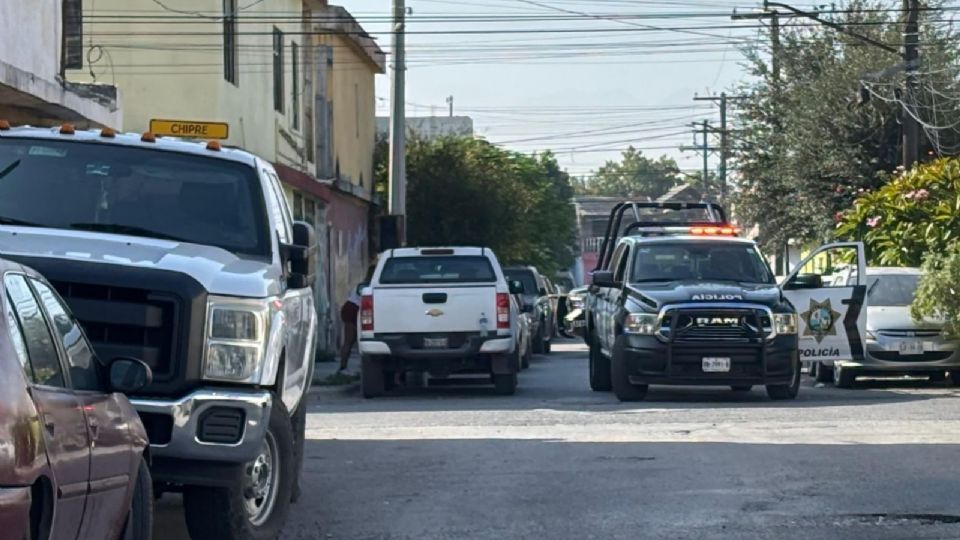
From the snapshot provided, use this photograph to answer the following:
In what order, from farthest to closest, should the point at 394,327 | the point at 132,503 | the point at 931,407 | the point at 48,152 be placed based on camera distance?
the point at 394,327 < the point at 931,407 < the point at 48,152 < the point at 132,503

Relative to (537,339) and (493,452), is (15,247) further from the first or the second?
(537,339)

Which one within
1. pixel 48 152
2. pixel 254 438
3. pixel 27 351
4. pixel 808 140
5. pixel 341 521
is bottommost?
pixel 341 521

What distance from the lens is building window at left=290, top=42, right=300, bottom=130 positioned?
3203cm

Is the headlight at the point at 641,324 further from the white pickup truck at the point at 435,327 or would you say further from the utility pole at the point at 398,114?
the utility pole at the point at 398,114

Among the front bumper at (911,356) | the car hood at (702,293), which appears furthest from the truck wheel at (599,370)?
the front bumper at (911,356)

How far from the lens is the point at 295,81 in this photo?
106 feet

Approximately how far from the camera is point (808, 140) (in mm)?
38031

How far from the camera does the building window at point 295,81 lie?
105 feet

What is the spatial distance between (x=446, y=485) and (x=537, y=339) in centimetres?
2337

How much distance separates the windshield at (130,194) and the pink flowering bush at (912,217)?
16.1 metres

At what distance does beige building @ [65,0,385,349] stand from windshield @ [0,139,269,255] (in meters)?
14.7

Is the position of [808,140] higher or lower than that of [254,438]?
higher

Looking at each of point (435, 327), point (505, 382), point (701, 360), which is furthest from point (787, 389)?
point (435, 327)

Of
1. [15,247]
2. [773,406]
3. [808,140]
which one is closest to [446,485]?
Result: [15,247]
